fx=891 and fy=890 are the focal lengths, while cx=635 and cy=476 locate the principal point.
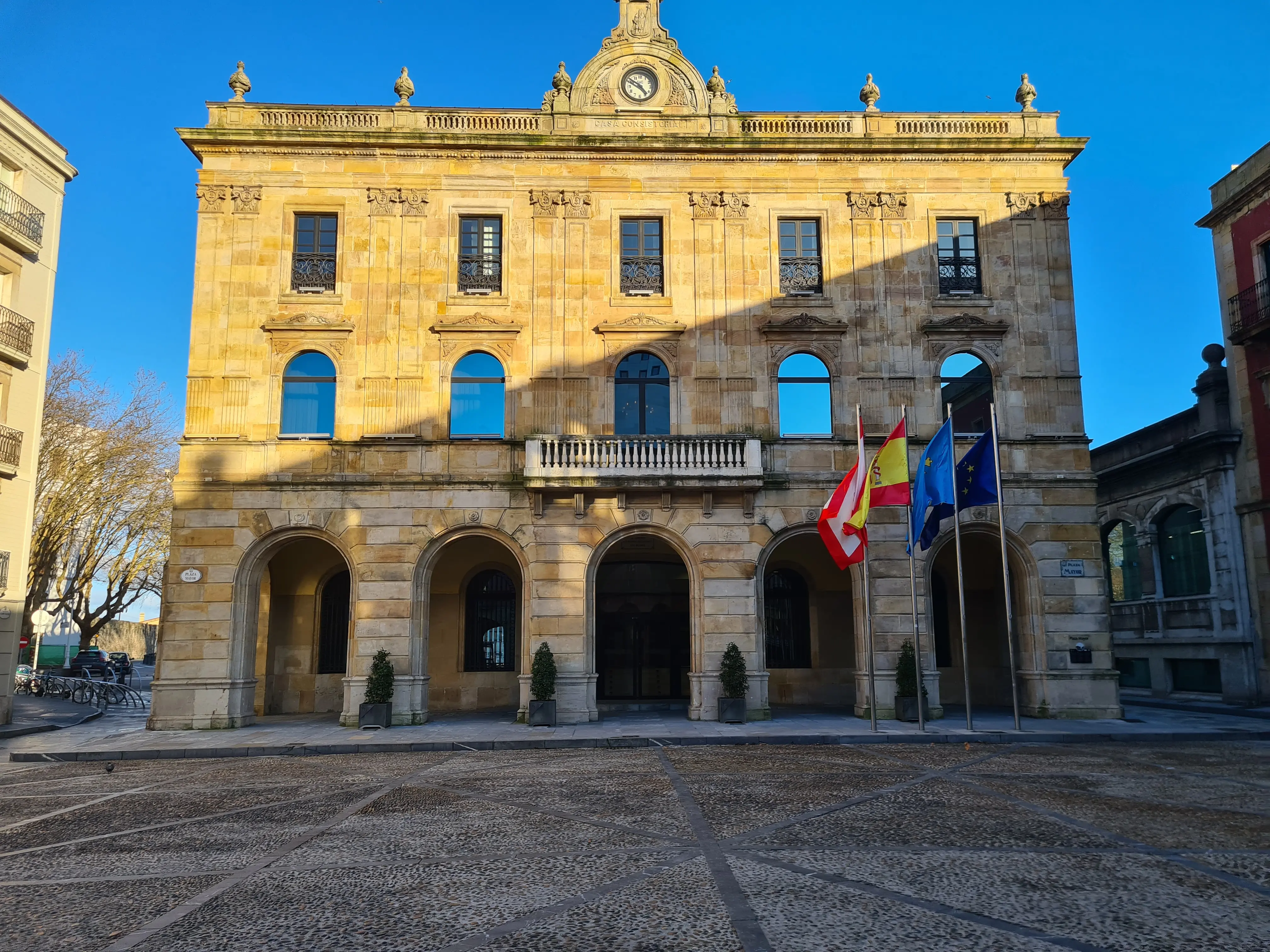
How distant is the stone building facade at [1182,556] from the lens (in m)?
26.7

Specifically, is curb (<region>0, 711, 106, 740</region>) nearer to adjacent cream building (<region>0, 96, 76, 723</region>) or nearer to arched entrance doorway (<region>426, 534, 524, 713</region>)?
adjacent cream building (<region>0, 96, 76, 723</region>)

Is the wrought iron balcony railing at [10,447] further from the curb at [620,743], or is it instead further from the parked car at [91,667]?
the parked car at [91,667]

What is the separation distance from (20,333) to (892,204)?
976 inches

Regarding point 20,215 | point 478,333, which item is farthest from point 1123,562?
point 20,215

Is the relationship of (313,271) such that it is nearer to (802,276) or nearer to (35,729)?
(802,276)

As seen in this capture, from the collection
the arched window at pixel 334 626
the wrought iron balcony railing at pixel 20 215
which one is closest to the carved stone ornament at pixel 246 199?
the wrought iron balcony railing at pixel 20 215

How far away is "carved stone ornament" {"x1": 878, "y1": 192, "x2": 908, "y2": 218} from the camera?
24.7 m

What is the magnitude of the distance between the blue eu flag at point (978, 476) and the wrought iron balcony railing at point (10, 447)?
2468cm

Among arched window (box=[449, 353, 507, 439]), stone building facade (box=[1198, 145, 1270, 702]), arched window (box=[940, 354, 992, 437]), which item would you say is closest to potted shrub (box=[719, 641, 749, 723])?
arched window (box=[449, 353, 507, 439])

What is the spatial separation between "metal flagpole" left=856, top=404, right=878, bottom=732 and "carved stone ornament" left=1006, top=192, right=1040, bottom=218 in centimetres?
802

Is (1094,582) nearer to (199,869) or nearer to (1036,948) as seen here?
(1036,948)

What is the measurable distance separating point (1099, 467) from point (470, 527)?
25.3m

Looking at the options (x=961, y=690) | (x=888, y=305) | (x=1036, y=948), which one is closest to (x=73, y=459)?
(x=888, y=305)

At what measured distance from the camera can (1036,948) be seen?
19.8 ft
